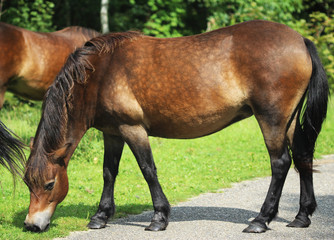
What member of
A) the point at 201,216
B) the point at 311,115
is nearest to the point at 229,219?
the point at 201,216

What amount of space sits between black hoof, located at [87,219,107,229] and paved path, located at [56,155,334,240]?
2.7 inches

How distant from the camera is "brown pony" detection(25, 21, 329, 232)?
4777 mm

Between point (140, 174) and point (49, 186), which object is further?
point (140, 174)

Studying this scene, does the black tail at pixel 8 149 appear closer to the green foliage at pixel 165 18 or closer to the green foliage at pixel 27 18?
the green foliage at pixel 27 18

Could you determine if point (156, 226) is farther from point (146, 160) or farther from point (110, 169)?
point (110, 169)

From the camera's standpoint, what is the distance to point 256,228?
4762 mm

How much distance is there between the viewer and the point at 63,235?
15.8 ft

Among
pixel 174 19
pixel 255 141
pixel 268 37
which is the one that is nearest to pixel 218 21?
pixel 174 19

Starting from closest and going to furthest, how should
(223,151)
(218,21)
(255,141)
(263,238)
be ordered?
(263,238) → (223,151) → (255,141) → (218,21)

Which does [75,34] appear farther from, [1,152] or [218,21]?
[218,21]

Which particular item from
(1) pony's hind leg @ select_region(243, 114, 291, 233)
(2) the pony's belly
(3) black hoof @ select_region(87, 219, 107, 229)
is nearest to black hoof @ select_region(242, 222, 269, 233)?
(1) pony's hind leg @ select_region(243, 114, 291, 233)

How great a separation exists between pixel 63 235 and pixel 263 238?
1923 millimetres

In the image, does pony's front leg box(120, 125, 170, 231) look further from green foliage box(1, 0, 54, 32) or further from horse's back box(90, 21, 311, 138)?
green foliage box(1, 0, 54, 32)

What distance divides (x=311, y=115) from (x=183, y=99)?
1.29 meters
